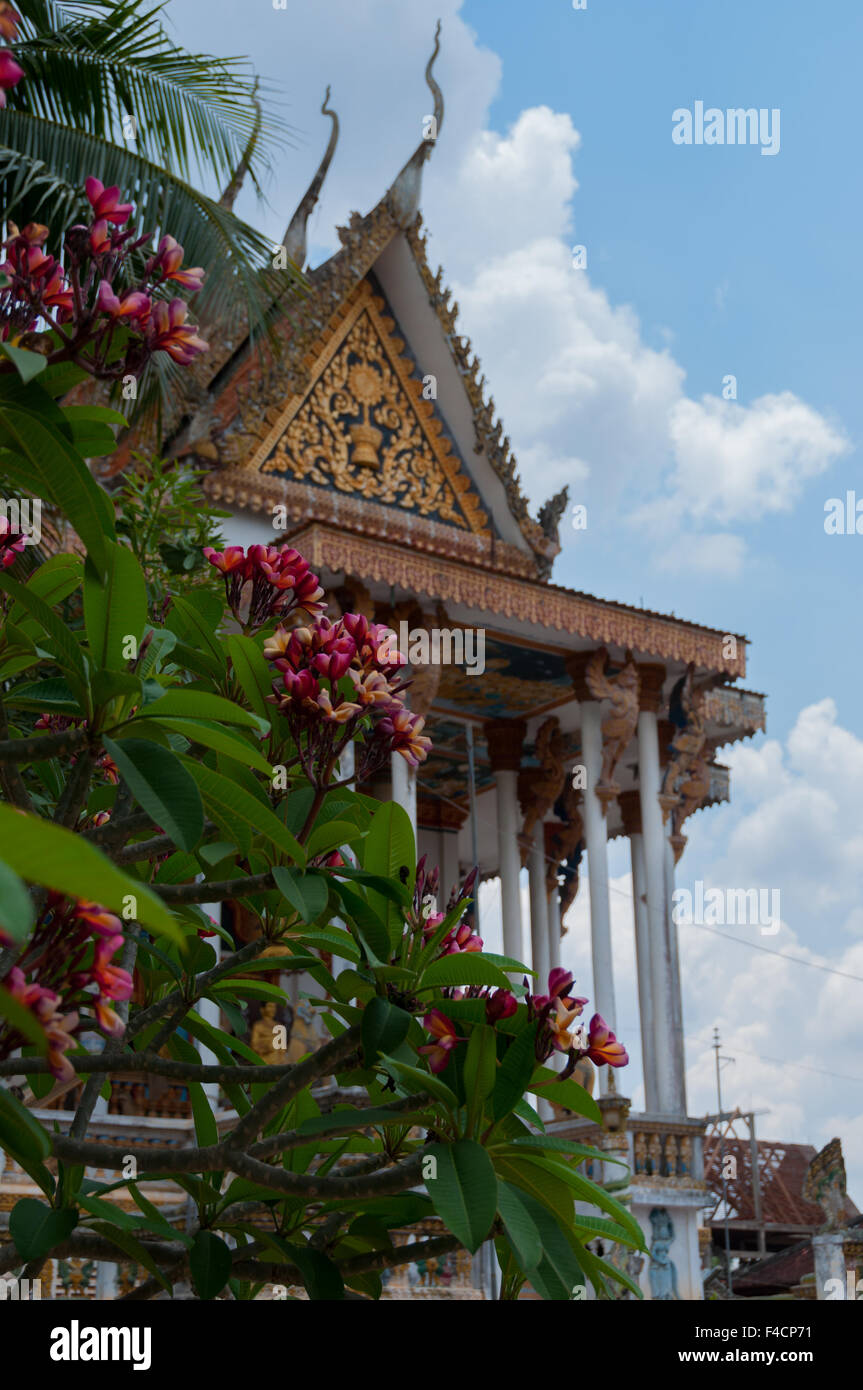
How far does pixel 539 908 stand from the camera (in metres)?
13.7

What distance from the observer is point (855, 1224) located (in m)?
11.7

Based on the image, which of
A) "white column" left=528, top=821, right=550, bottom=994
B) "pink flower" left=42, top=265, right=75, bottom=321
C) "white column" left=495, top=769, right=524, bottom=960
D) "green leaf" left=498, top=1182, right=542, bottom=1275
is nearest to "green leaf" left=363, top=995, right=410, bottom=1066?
"green leaf" left=498, top=1182, right=542, bottom=1275

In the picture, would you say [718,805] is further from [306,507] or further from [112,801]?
[112,801]

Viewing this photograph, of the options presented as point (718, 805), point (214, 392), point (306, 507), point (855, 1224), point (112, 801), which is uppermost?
point (214, 392)

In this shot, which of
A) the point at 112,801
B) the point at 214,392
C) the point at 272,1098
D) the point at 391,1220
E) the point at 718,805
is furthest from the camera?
the point at 718,805

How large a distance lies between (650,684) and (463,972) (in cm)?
952

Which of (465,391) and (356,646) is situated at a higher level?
(465,391)

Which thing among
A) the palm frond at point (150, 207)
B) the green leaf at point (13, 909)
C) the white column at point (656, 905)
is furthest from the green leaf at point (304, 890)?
the white column at point (656, 905)

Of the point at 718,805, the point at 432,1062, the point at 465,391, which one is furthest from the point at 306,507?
the point at 432,1062

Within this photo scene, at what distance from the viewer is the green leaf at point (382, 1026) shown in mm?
2068

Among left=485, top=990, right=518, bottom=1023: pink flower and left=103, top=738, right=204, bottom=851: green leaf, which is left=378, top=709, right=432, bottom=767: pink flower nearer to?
left=485, top=990, right=518, bottom=1023: pink flower

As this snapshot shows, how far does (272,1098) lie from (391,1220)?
1.16 feet

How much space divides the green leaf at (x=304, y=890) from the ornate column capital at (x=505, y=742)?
419 inches

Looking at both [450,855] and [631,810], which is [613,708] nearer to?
[631,810]
